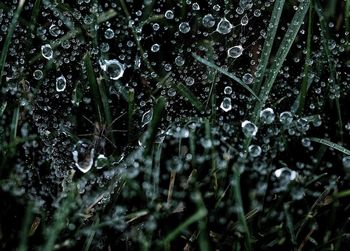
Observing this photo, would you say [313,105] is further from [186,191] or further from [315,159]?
Answer: [186,191]

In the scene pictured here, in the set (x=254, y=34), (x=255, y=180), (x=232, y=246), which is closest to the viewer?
(x=232, y=246)

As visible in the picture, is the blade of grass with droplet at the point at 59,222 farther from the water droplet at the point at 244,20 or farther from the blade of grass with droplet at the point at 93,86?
the water droplet at the point at 244,20

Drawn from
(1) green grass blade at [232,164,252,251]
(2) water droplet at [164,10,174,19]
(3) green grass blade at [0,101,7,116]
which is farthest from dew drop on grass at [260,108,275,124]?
(3) green grass blade at [0,101,7,116]

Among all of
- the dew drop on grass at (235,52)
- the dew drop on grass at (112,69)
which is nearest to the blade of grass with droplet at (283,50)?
the dew drop on grass at (235,52)

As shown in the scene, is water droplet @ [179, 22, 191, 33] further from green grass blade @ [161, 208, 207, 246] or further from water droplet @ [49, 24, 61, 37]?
green grass blade @ [161, 208, 207, 246]

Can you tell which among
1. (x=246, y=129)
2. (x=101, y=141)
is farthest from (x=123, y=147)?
(x=246, y=129)

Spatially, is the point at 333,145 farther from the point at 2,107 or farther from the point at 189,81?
the point at 2,107

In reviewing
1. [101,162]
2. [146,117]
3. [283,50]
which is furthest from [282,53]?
[101,162]
